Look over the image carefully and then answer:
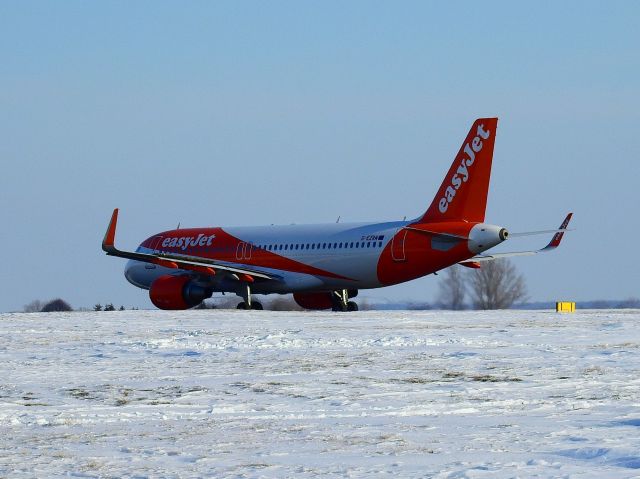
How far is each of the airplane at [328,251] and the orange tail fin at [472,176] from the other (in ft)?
0.11

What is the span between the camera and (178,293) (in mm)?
41781

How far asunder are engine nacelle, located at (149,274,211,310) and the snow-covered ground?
20447 mm

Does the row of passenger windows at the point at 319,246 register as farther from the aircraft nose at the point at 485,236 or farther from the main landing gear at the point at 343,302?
the aircraft nose at the point at 485,236

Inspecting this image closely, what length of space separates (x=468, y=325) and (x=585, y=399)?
14096mm

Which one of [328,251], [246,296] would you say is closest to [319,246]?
[328,251]

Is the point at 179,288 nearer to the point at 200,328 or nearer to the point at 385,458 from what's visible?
the point at 200,328

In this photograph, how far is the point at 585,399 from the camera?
11.5 metres

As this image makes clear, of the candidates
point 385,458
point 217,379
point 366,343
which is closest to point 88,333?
point 366,343

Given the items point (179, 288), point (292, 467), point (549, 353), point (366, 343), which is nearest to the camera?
point (292, 467)

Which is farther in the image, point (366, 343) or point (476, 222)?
point (476, 222)

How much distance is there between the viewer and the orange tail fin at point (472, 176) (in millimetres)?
37656

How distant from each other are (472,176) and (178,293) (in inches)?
455

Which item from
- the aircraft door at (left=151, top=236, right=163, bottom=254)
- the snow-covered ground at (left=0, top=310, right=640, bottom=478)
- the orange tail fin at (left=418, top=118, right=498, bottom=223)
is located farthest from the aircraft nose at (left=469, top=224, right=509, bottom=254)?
the snow-covered ground at (left=0, top=310, right=640, bottom=478)

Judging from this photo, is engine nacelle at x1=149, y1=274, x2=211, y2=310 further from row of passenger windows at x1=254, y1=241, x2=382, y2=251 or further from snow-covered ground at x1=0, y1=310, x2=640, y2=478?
snow-covered ground at x1=0, y1=310, x2=640, y2=478
